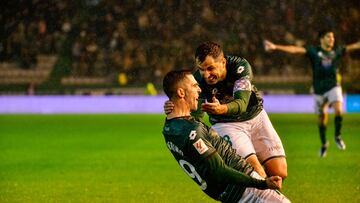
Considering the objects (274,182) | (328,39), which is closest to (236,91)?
(274,182)

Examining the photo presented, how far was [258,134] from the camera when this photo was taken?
8.25 meters

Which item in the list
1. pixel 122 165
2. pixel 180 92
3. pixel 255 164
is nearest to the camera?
pixel 180 92

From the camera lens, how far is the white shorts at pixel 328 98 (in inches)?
620

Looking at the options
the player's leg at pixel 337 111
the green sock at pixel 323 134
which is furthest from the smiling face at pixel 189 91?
the player's leg at pixel 337 111

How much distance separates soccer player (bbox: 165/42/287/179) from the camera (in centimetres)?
719

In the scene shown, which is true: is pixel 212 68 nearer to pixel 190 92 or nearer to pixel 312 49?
pixel 190 92

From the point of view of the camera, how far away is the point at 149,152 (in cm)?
1582

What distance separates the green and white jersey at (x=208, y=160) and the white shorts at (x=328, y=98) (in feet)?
32.4

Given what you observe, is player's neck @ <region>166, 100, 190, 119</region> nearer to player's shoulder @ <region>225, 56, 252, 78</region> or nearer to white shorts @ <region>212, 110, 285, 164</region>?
player's shoulder @ <region>225, 56, 252, 78</region>

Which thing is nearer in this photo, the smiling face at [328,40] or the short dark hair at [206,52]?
the short dark hair at [206,52]

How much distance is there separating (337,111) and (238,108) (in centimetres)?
900

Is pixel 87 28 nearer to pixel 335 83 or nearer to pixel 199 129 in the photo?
pixel 335 83

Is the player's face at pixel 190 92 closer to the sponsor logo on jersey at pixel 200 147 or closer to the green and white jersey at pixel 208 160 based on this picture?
the green and white jersey at pixel 208 160

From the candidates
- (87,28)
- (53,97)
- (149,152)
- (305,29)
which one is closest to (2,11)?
(87,28)
